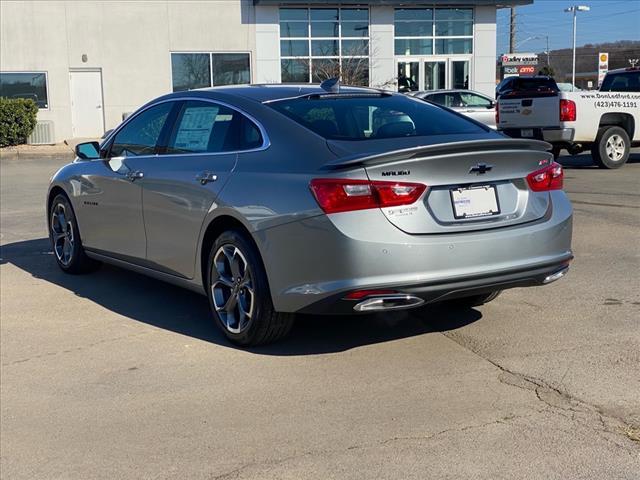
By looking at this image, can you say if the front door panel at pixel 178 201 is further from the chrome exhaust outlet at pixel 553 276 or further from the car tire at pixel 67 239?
the chrome exhaust outlet at pixel 553 276

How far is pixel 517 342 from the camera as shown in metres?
5.04

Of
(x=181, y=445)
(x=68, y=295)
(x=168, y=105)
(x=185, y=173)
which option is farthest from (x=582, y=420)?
(x=68, y=295)

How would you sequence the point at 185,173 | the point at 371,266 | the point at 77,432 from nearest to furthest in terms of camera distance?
1. the point at 77,432
2. the point at 371,266
3. the point at 185,173

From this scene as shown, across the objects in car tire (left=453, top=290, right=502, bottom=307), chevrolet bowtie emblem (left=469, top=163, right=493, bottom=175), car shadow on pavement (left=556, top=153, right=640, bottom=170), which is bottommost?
car tire (left=453, top=290, right=502, bottom=307)

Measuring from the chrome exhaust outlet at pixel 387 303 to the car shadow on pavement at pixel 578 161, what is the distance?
12.4 metres

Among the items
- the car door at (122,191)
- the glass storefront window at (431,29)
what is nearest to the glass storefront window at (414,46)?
the glass storefront window at (431,29)

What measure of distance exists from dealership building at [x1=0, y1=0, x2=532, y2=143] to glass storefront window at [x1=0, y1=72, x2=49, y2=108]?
0.03 meters

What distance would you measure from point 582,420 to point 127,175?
3.86 meters

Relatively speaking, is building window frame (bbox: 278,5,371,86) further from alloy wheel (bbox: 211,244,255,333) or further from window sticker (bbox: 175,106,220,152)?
alloy wheel (bbox: 211,244,255,333)

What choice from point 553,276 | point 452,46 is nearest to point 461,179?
point 553,276

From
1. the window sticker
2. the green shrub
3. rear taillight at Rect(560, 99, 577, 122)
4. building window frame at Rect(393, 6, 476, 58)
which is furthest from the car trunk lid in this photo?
building window frame at Rect(393, 6, 476, 58)

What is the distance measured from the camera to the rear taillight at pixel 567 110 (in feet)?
47.6

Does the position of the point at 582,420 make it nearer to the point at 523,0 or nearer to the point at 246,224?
the point at 246,224

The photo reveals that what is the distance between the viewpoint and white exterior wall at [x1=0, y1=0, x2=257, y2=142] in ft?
88.8
